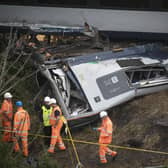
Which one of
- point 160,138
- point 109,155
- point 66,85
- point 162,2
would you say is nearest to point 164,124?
point 160,138

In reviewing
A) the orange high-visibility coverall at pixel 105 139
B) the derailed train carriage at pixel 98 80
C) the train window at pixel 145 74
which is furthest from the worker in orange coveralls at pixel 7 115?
the train window at pixel 145 74

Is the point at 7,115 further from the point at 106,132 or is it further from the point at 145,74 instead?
the point at 145,74

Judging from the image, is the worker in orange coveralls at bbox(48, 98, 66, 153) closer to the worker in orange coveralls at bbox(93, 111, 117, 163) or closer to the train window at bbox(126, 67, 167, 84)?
the worker in orange coveralls at bbox(93, 111, 117, 163)

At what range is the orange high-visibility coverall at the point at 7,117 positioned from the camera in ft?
49.6

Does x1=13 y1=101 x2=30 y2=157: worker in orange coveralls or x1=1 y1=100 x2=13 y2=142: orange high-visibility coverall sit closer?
x1=13 y1=101 x2=30 y2=157: worker in orange coveralls

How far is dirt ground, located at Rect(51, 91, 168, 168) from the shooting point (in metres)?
14.5

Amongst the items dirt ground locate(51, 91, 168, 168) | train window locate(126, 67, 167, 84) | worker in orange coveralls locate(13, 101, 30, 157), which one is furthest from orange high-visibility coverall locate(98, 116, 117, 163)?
train window locate(126, 67, 167, 84)

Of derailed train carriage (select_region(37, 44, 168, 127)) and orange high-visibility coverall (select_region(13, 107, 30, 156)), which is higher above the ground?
derailed train carriage (select_region(37, 44, 168, 127))

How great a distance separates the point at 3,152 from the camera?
12281mm

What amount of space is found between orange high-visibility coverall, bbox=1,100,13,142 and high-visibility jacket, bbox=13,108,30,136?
1.30ft

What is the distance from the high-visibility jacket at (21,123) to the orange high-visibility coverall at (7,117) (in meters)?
0.40

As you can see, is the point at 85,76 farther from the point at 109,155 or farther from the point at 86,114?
the point at 109,155

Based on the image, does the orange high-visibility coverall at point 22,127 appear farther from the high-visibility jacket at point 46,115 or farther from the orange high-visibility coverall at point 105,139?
the orange high-visibility coverall at point 105,139

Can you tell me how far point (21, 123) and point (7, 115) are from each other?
2.08 feet
